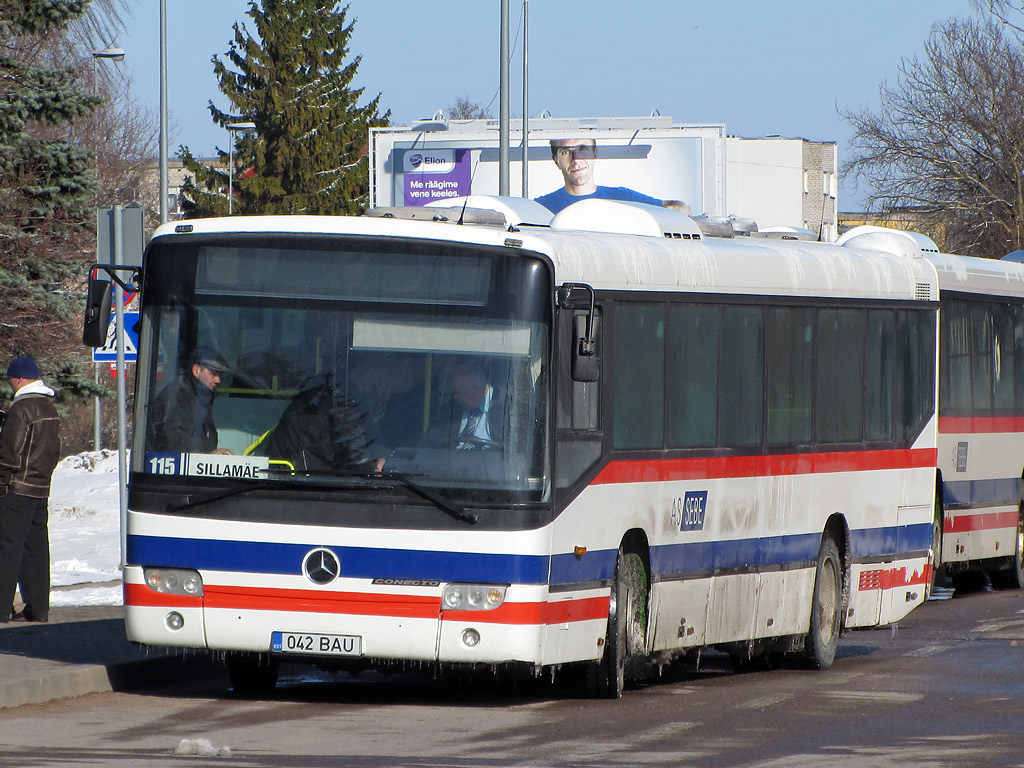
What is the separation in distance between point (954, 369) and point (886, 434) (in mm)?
5287

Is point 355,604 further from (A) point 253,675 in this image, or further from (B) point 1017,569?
(B) point 1017,569

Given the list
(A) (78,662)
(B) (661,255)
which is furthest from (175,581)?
(B) (661,255)

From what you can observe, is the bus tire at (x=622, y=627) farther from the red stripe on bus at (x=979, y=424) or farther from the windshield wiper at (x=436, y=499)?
the red stripe on bus at (x=979, y=424)

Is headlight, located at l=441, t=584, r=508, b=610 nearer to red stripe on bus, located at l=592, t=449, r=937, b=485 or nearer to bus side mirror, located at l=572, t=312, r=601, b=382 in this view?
red stripe on bus, located at l=592, t=449, r=937, b=485

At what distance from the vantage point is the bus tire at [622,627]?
36.7 ft

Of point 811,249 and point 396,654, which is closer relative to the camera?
point 396,654

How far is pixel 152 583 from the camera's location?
10734 millimetres

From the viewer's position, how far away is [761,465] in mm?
12797

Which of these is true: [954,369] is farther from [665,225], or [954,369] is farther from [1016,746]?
[1016,746]

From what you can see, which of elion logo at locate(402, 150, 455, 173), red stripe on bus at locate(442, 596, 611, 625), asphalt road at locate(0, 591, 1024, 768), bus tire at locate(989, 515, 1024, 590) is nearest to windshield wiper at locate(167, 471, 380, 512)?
red stripe on bus at locate(442, 596, 611, 625)

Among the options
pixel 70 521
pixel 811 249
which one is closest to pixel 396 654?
pixel 811 249

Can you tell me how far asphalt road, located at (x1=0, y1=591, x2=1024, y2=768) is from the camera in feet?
29.2

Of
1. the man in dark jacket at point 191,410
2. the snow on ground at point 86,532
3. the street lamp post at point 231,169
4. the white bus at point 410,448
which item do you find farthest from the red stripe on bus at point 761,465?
the street lamp post at point 231,169

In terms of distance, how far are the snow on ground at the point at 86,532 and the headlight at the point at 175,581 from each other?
534 centimetres
